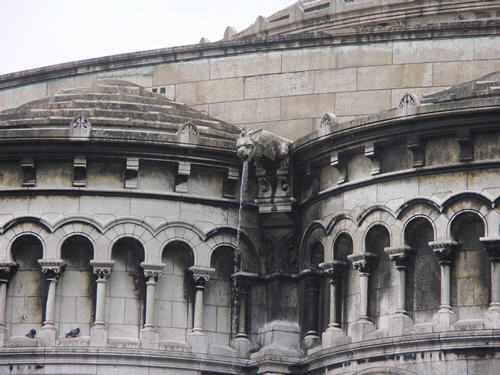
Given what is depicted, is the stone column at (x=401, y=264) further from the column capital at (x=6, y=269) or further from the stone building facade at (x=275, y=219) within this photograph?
the column capital at (x=6, y=269)

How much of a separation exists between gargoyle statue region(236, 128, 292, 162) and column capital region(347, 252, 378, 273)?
11.6 ft

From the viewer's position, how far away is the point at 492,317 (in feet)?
124

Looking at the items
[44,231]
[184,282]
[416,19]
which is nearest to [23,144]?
[44,231]

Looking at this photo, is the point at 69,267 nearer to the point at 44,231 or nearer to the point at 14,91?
the point at 44,231

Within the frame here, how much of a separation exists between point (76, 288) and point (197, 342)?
10.5 ft

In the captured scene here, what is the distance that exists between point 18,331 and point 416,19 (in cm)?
1733

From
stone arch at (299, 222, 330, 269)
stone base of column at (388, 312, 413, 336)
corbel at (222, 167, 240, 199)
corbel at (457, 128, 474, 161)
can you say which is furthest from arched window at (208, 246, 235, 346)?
corbel at (457, 128, 474, 161)

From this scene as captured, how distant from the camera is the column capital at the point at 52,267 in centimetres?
4238

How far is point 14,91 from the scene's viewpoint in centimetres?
5172

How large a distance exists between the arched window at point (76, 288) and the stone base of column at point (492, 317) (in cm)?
986

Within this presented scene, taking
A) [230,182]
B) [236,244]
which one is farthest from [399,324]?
[230,182]

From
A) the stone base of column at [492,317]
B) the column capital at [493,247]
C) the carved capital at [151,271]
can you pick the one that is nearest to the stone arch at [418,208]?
the column capital at [493,247]

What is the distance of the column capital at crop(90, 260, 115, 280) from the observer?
42281mm

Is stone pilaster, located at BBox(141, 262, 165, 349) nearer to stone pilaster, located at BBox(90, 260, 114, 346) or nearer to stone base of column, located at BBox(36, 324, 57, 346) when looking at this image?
stone pilaster, located at BBox(90, 260, 114, 346)
